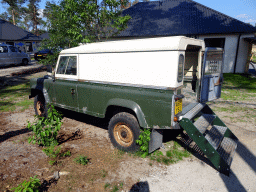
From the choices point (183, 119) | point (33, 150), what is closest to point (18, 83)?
point (33, 150)

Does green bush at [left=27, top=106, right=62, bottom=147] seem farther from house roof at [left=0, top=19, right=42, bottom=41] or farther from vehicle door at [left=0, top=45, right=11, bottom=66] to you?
house roof at [left=0, top=19, right=42, bottom=41]

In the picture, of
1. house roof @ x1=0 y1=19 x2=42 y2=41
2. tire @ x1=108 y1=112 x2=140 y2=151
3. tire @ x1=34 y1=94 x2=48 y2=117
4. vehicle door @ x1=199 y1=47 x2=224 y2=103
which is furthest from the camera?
house roof @ x1=0 y1=19 x2=42 y2=41

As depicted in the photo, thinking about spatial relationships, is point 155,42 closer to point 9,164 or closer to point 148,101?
point 148,101

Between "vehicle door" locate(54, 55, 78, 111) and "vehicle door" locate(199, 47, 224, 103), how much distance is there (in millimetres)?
3124

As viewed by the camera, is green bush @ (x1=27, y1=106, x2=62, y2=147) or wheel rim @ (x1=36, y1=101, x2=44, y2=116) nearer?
green bush @ (x1=27, y1=106, x2=62, y2=147)

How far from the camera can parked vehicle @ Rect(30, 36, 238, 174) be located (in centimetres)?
327

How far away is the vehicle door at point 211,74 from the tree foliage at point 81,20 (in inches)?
212

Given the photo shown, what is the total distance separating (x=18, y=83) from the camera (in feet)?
39.0

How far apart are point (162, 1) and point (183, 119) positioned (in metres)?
21.9

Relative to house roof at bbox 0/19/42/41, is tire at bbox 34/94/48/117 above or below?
below

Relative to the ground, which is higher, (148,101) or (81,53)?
(81,53)

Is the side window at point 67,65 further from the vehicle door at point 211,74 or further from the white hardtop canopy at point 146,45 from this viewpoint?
the vehicle door at point 211,74

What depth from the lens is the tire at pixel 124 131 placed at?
3.74 m

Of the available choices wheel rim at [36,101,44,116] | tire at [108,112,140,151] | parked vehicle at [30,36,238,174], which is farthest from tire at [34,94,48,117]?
tire at [108,112,140,151]
